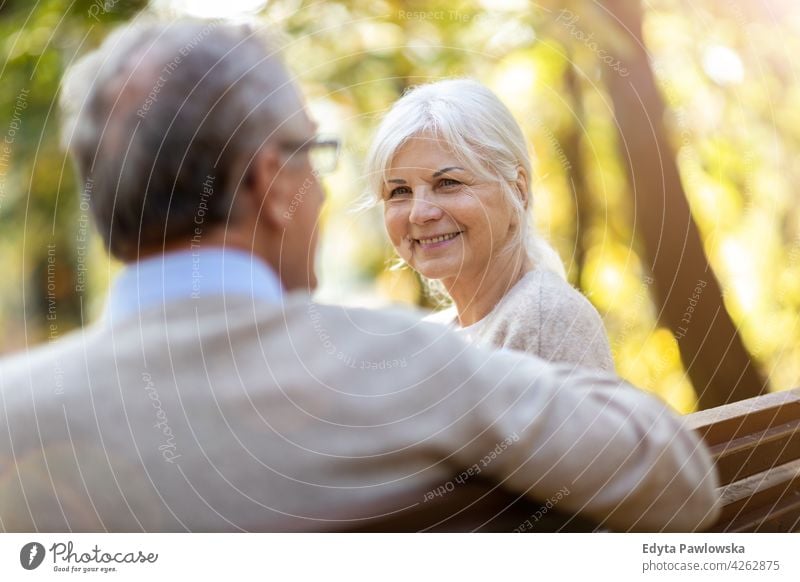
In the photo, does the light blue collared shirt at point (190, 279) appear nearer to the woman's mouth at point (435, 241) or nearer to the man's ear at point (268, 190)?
the man's ear at point (268, 190)

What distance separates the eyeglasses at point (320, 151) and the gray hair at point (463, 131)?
0.19 meters

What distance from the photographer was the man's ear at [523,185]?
946 mm

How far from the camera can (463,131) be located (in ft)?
2.93

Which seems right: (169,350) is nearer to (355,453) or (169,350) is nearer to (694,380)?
(355,453)

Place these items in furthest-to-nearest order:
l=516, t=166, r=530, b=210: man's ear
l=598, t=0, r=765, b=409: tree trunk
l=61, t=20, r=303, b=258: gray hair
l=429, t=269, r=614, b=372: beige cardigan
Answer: l=598, t=0, r=765, b=409: tree trunk
l=516, t=166, r=530, b=210: man's ear
l=429, t=269, r=614, b=372: beige cardigan
l=61, t=20, r=303, b=258: gray hair

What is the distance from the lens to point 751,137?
1357 millimetres

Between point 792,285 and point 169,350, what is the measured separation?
3.65ft

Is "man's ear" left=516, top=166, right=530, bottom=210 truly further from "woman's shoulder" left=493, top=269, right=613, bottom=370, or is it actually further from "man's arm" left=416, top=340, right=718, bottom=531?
"man's arm" left=416, top=340, right=718, bottom=531

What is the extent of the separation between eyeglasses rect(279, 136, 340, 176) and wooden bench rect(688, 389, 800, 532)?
0.46m

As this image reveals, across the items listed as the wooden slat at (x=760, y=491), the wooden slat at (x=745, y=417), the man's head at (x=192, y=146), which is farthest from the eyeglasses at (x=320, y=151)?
the wooden slat at (x=760, y=491)

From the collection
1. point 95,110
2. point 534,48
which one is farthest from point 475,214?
point 95,110

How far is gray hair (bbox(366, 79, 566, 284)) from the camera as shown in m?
0.89

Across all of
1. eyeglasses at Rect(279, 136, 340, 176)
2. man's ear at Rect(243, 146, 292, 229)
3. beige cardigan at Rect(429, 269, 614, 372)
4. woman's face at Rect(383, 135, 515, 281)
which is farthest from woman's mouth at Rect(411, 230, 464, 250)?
man's ear at Rect(243, 146, 292, 229)

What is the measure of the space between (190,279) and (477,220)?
16.9 inches
